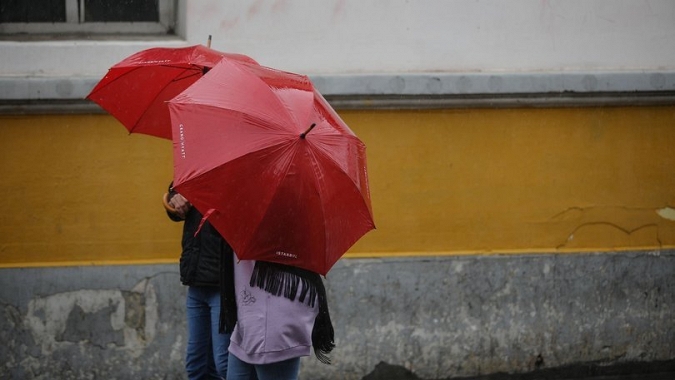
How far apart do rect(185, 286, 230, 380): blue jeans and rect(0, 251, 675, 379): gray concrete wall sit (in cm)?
114

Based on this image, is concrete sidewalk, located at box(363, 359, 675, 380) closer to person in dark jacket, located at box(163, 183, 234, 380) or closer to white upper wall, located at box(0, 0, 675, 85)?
person in dark jacket, located at box(163, 183, 234, 380)

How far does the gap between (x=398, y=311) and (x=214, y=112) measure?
326cm

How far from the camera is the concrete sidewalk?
22.1ft

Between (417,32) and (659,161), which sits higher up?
(417,32)

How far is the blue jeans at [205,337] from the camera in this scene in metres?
4.96

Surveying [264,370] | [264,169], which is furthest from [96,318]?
[264,169]

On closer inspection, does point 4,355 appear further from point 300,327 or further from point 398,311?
point 300,327

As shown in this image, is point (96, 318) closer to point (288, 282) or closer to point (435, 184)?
point (435, 184)

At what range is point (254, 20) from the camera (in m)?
6.34


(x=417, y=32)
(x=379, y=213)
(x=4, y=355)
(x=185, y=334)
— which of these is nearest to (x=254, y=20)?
(x=417, y=32)

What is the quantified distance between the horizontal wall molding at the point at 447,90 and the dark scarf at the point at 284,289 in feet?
8.02

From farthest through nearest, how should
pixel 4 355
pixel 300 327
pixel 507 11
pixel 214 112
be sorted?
pixel 507 11
pixel 4 355
pixel 300 327
pixel 214 112

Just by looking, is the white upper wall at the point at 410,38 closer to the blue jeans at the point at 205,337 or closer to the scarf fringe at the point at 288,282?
the blue jeans at the point at 205,337

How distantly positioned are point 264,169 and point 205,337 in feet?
6.11
